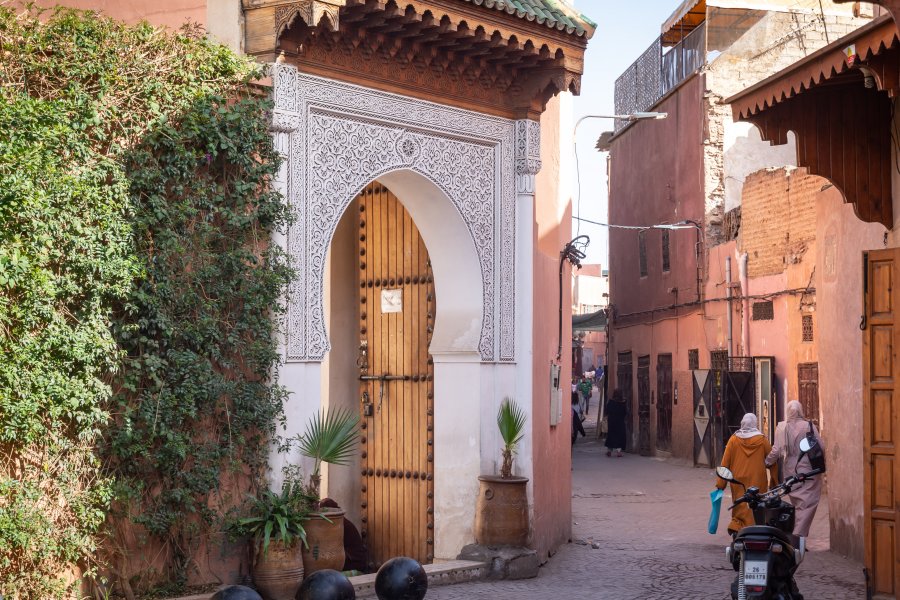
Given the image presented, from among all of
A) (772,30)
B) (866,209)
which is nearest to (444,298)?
(866,209)

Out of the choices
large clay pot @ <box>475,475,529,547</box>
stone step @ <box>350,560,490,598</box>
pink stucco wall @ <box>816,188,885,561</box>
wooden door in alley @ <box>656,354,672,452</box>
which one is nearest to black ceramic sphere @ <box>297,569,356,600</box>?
stone step @ <box>350,560,490,598</box>

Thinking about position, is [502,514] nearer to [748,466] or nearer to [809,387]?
[748,466]

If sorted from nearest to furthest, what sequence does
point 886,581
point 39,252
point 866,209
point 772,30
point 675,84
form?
point 39,252 → point 886,581 → point 866,209 → point 772,30 → point 675,84

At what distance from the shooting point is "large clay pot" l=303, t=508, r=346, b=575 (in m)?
7.56

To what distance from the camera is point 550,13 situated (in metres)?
9.23

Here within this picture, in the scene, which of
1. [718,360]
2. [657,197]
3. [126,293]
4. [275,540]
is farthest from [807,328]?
[126,293]

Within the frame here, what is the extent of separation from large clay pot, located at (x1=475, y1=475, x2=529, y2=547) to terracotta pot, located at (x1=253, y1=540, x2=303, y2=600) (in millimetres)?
2093

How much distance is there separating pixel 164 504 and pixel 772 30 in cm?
1719

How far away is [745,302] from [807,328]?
2306mm

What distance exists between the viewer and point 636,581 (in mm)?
9102

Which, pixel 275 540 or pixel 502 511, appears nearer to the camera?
pixel 275 540

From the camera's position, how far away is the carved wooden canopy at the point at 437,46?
781 cm

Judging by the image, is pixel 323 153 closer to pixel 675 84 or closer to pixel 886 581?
pixel 886 581

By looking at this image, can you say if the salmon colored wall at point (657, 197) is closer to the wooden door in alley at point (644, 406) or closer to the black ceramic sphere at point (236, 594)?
the wooden door in alley at point (644, 406)
